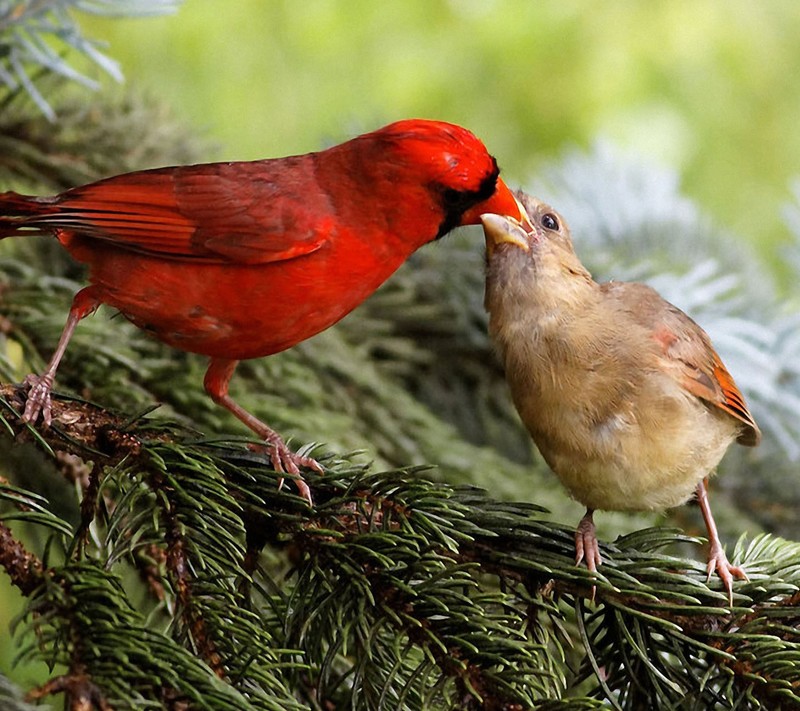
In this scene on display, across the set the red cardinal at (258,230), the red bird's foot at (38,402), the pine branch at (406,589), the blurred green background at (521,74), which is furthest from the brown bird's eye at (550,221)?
the blurred green background at (521,74)

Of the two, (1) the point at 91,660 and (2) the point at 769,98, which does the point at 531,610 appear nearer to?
(1) the point at 91,660

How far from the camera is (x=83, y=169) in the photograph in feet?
11.0

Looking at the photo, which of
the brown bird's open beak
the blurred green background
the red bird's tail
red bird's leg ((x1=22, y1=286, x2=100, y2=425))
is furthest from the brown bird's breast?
the blurred green background

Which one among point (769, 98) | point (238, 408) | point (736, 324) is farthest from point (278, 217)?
point (769, 98)

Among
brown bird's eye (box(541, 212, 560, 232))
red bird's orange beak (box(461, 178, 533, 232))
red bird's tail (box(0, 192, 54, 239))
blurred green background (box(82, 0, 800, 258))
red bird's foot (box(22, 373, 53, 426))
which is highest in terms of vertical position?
red bird's orange beak (box(461, 178, 533, 232))

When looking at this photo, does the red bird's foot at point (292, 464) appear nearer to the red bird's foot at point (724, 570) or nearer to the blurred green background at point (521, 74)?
the red bird's foot at point (724, 570)

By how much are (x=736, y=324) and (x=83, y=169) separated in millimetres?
1965

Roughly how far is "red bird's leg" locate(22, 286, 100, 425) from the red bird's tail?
185mm

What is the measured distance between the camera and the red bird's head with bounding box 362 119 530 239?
2436 millimetres

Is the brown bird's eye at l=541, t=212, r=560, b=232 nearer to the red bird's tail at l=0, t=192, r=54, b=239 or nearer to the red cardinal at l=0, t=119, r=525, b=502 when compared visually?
the red cardinal at l=0, t=119, r=525, b=502

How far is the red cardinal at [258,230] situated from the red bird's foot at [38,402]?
22 cm

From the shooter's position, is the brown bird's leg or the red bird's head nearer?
the brown bird's leg

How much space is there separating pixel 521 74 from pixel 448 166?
441 centimetres

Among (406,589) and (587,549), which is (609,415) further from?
(406,589)
